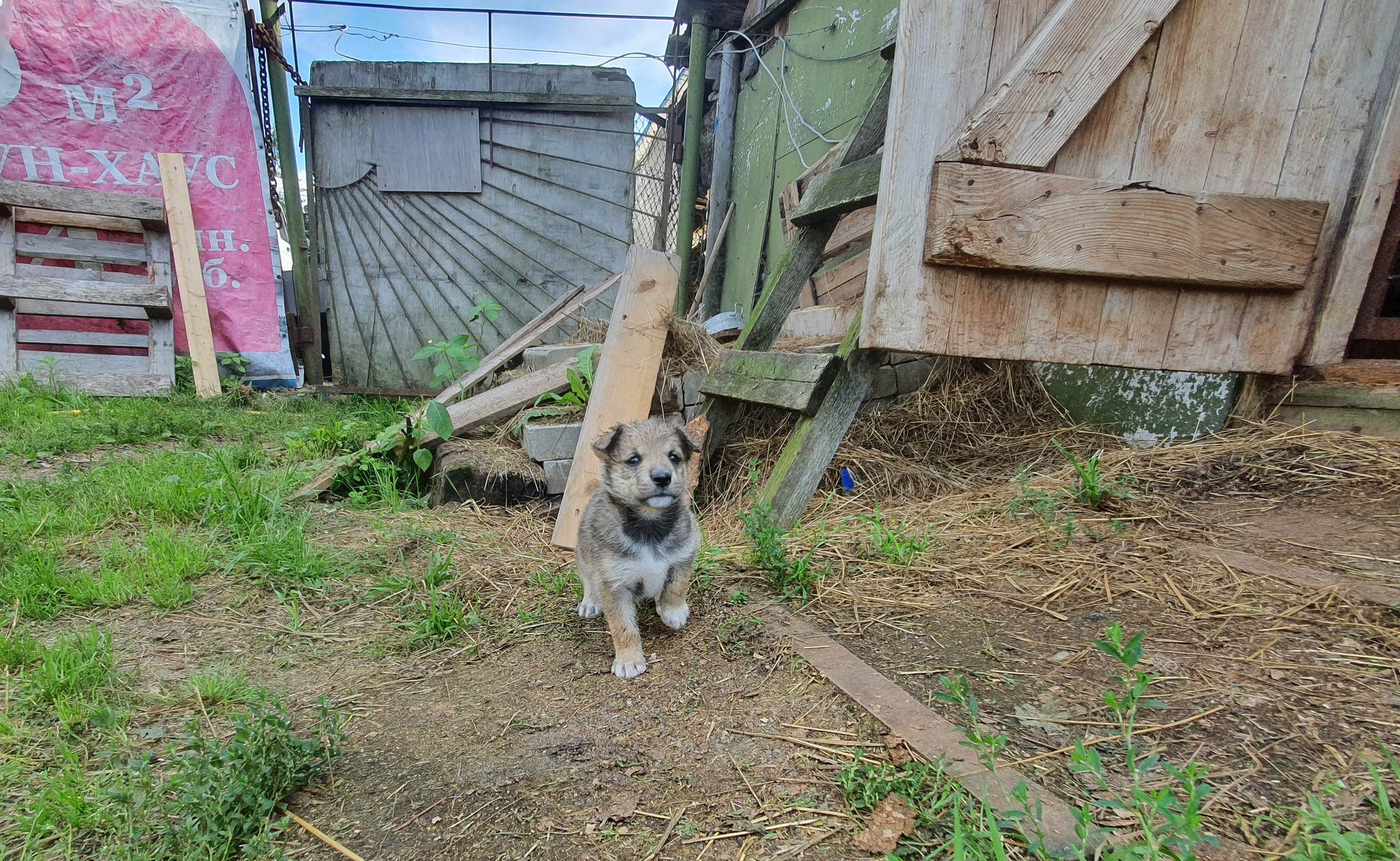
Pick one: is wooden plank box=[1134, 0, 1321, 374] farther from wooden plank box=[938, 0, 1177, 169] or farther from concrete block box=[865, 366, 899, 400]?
concrete block box=[865, 366, 899, 400]

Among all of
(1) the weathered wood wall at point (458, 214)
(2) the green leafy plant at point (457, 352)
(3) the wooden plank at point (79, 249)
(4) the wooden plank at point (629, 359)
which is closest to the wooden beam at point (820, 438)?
(4) the wooden plank at point (629, 359)

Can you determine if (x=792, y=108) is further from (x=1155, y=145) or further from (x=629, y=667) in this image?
(x=629, y=667)

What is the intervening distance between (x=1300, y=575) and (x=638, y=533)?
Answer: 2.54 meters

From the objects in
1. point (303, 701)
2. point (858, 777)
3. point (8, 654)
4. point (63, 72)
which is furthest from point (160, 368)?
point (858, 777)

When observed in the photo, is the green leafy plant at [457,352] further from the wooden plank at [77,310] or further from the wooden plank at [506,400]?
the wooden plank at [77,310]

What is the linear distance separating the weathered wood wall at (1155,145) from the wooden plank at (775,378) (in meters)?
0.44

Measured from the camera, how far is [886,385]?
4.36 m

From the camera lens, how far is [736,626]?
103 inches

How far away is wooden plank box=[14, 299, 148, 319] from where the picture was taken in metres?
6.84

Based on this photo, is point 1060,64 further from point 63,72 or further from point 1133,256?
point 63,72

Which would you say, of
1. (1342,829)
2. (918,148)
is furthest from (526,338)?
(1342,829)

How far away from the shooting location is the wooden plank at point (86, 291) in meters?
6.54

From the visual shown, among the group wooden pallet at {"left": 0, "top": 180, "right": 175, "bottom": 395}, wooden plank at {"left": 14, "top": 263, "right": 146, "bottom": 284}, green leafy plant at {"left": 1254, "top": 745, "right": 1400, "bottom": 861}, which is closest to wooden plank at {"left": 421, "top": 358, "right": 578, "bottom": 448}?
wooden pallet at {"left": 0, "top": 180, "right": 175, "bottom": 395}

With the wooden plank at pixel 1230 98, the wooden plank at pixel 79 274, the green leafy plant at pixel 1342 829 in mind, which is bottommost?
the green leafy plant at pixel 1342 829
